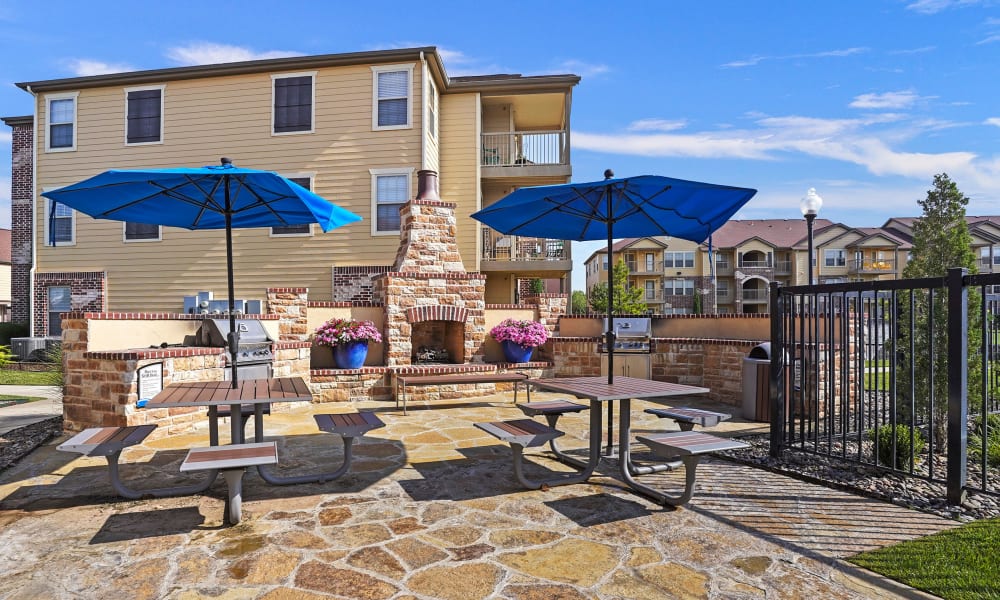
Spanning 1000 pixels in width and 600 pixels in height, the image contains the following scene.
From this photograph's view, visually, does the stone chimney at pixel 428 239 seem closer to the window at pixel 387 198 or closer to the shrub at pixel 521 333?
the shrub at pixel 521 333

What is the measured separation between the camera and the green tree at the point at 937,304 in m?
5.31

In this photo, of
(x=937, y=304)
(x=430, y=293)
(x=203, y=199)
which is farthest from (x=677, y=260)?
(x=203, y=199)

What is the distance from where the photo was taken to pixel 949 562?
2992 millimetres

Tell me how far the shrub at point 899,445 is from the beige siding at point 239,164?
34.2 ft

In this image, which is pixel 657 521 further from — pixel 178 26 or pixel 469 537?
pixel 178 26

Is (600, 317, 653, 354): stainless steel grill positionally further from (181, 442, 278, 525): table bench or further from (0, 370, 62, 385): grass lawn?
(0, 370, 62, 385): grass lawn

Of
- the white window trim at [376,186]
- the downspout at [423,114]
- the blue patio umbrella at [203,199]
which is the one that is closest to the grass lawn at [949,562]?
the blue patio umbrella at [203,199]

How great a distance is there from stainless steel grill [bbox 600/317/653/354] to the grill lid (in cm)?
569

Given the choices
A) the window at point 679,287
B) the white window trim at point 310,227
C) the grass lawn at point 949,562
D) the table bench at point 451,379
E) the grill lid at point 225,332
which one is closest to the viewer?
the grass lawn at point 949,562

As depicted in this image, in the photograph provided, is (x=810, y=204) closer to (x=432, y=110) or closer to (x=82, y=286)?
(x=432, y=110)

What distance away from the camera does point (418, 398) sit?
889 cm

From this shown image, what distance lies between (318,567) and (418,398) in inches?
233

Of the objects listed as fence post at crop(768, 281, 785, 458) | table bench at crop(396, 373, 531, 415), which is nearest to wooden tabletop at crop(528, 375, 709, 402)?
fence post at crop(768, 281, 785, 458)

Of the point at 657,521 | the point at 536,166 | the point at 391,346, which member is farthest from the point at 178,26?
the point at 657,521
